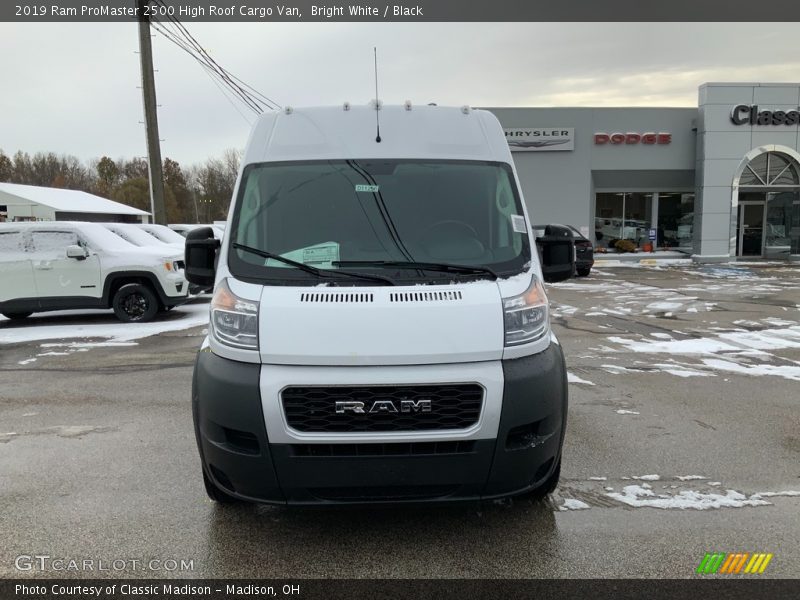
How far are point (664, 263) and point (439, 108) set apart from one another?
914 inches

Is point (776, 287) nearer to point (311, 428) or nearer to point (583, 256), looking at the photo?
point (583, 256)

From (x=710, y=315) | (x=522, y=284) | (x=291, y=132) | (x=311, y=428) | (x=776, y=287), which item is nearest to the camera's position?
(x=311, y=428)

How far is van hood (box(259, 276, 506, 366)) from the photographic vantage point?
2.86m

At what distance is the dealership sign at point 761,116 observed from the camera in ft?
77.2

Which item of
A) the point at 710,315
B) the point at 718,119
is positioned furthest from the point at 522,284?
the point at 718,119

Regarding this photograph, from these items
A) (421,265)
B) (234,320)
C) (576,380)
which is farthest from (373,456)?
(576,380)

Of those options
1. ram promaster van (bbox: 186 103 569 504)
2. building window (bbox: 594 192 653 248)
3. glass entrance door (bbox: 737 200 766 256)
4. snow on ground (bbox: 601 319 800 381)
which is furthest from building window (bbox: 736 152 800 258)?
ram promaster van (bbox: 186 103 569 504)

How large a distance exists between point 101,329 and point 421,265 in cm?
882

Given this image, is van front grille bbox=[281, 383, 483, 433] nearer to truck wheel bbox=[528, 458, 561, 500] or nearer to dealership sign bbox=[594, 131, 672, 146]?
truck wheel bbox=[528, 458, 561, 500]

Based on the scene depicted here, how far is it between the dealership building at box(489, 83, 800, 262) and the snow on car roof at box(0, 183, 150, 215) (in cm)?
3433

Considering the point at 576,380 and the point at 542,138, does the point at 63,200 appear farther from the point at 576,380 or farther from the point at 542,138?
the point at 576,380

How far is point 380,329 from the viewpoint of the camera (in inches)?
114

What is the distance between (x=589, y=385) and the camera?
6391 mm

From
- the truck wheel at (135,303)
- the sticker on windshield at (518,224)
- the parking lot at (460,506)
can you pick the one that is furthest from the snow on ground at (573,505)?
the truck wheel at (135,303)
